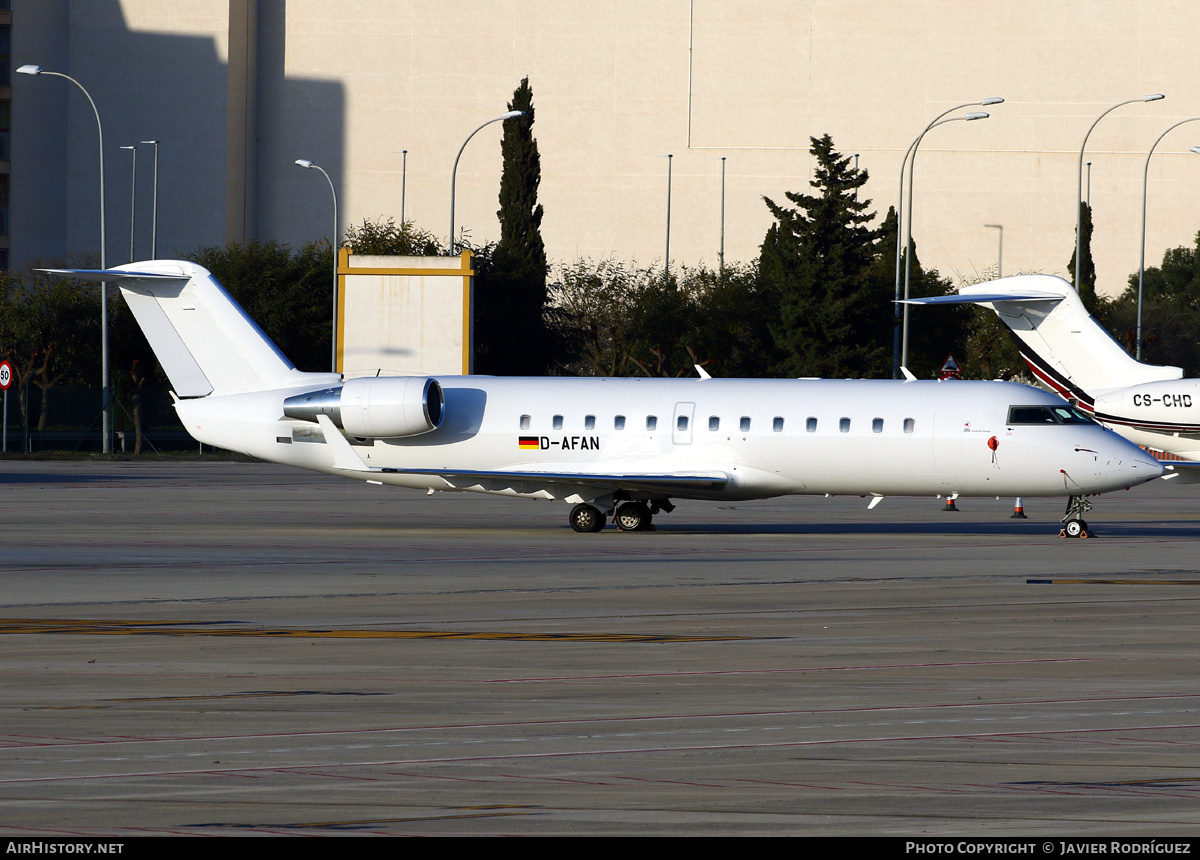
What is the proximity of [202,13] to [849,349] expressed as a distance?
47367 millimetres

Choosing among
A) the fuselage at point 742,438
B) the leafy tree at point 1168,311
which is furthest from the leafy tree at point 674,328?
the fuselage at point 742,438

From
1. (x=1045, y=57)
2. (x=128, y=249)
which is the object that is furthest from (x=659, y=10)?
(x=128, y=249)

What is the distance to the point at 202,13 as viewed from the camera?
305ft

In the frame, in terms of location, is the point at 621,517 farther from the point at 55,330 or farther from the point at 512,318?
the point at 55,330

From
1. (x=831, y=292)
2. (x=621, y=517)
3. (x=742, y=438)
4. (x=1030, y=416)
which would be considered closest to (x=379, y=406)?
(x=621, y=517)

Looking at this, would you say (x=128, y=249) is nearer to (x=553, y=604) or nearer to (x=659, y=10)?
(x=659, y=10)

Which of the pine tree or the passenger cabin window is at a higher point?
the pine tree

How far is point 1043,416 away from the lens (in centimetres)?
2595

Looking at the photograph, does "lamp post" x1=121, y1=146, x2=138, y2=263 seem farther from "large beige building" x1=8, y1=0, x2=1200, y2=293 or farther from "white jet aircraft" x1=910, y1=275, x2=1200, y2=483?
"white jet aircraft" x1=910, y1=275, x2=1200, y2=483

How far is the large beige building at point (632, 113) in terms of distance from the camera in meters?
92.4

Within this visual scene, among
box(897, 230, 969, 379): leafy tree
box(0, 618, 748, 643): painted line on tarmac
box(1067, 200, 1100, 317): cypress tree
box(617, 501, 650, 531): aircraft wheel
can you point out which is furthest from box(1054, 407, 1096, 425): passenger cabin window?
box(897, 230, 969, 379): leafy tree

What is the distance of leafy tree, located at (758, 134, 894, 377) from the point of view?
6769 centimetres

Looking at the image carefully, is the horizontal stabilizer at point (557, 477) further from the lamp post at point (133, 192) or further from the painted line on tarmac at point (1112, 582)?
the lamp post at point (133, 192)

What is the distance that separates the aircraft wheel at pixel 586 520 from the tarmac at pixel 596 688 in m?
2.52
